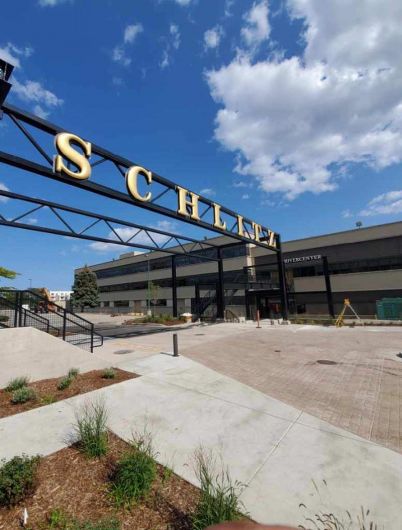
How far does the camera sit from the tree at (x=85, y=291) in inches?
2431

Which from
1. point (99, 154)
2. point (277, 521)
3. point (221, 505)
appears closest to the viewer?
point (221, 505)

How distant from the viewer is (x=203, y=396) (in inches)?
285

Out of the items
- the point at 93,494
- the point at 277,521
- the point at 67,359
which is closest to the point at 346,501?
the point at 277,521

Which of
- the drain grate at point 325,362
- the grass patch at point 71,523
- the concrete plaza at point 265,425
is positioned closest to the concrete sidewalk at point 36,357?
the concrete plaza at point 265,425

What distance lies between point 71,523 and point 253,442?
3.12 metres

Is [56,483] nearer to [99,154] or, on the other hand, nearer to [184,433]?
[184,433]

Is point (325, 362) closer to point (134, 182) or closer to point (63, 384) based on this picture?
point (63, 384)

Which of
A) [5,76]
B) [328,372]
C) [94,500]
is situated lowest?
[94,500]

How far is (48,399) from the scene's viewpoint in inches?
277

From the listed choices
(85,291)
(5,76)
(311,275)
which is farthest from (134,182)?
(85,291)

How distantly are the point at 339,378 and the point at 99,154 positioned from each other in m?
12.4

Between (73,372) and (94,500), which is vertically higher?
(73,372)

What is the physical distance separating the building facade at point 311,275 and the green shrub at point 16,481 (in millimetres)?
24089

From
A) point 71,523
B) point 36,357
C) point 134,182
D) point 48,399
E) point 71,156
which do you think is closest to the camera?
point 71,523
